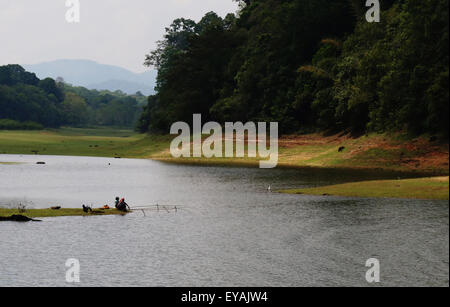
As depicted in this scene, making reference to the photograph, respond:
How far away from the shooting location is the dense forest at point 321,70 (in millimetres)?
94188

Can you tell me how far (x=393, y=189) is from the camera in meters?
68.2

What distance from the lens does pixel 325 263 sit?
40125 mm

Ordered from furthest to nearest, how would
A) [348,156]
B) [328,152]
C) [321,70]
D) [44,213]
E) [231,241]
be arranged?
[321,70] → [328,152] → [348,156] → [44,213] → [231,241]

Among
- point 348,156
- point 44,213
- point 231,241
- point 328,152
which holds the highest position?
point 328,152

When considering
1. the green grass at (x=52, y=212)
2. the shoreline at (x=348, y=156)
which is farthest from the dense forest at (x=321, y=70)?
the green grass at (x=52, y=212)

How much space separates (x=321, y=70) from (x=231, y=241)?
86668 mm

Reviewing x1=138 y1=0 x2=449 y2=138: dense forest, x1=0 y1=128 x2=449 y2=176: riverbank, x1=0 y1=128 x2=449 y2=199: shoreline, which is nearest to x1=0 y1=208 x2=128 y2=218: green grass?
x1=0 y1=128 x2=449 y2=199: shoreline

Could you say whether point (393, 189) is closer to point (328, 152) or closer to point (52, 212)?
point (52, 212)

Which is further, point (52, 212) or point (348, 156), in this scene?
point (348, 156)

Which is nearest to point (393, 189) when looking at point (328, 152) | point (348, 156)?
point (348, 156)

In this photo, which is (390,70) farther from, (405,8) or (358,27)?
(358,27)

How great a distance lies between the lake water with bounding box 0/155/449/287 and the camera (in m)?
37.9

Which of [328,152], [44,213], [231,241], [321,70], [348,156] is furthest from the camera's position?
[321,70]

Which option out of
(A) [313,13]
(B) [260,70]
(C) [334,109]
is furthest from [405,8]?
(B) [260,70]
